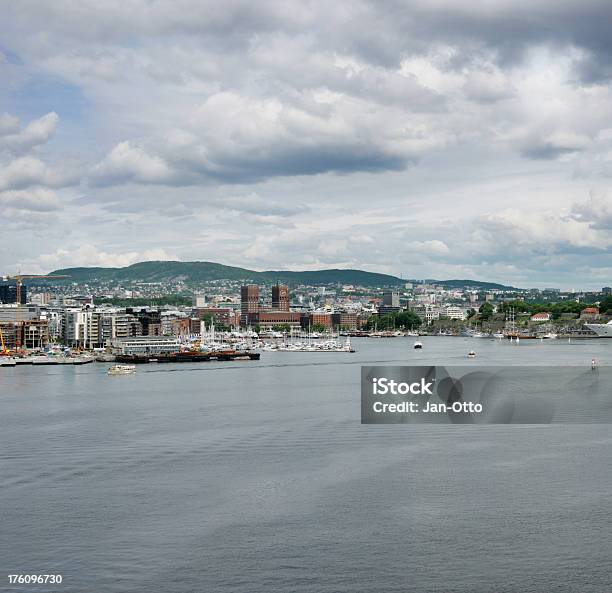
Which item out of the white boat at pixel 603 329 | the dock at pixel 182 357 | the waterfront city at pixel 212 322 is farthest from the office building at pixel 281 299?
the dock at pixel 182 357

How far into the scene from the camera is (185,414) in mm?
19922

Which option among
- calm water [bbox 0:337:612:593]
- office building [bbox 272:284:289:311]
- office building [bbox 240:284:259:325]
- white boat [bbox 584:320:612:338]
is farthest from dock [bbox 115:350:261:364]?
office building [bbox 272:284:289:311]

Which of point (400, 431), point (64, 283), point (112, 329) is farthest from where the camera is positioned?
point (64, 283)

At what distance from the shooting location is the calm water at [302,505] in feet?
28.3

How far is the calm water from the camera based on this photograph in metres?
8.62

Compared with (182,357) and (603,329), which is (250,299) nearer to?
(603,329)

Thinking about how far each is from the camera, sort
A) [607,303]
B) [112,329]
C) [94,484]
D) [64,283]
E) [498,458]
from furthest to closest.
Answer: [64,283]
[607,303]
[112,329]
[498,458]
[94,484]

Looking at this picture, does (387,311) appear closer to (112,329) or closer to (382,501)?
(112,329)

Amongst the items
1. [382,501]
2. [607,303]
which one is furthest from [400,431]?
[607,303]

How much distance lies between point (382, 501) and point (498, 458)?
134 inches

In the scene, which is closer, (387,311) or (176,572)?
(176,572)

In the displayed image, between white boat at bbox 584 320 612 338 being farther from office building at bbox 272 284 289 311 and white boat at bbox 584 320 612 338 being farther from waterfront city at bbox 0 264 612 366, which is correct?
office building at bbox 272 284 289 311

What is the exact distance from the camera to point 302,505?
36.3 ft

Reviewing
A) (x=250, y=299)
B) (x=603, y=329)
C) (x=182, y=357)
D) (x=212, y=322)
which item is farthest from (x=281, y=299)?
(x=182, y=357)
